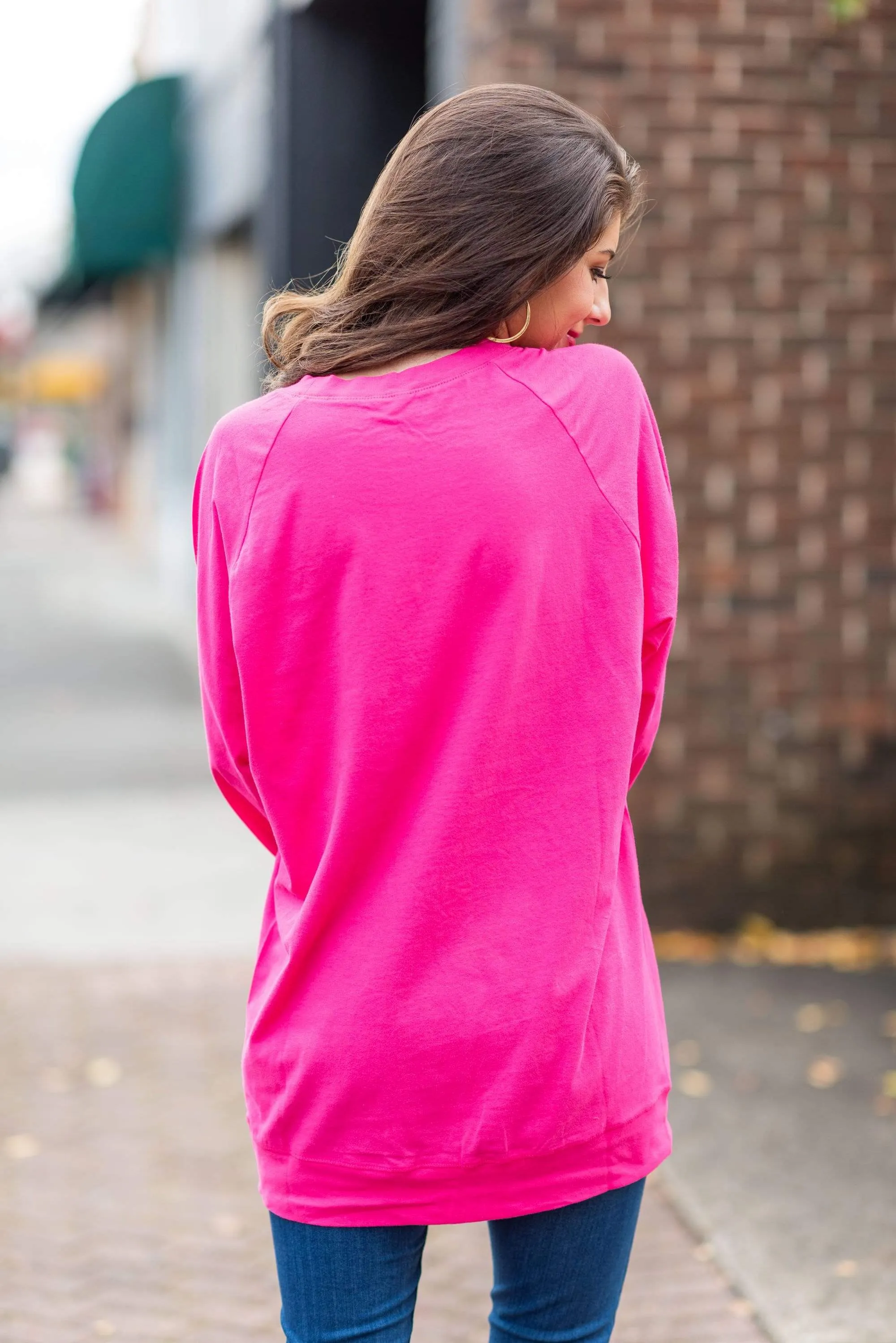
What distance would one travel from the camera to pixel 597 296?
5.15 ft

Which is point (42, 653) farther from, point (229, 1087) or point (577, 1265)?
point (577, 1265)

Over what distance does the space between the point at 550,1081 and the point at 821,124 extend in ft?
15.3

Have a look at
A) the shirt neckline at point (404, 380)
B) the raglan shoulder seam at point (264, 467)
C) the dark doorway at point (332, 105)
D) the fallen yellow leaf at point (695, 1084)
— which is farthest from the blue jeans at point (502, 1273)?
the dark doorway at point (332, 105)

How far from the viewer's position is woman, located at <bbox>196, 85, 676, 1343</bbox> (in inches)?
56.0

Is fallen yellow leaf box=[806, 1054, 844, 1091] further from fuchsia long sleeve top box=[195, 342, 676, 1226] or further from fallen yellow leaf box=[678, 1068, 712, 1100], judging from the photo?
fuchsia long sleeve top box=[195, 342, 676, 1226]

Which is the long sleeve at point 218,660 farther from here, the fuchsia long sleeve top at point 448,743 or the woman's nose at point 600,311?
the woman's nose at point 600,311

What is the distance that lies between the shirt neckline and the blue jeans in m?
0.78

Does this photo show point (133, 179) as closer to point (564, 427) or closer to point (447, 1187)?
point (564, 427)

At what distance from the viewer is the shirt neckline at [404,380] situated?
4.73ft

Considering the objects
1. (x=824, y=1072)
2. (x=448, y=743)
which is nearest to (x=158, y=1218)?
(x=824, y=1072)

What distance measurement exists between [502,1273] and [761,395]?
4.26m

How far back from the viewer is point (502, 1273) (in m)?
1.61

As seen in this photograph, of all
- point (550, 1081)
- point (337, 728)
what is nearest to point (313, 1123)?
point (550, 1081)

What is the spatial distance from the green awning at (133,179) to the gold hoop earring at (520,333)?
40.9ft
